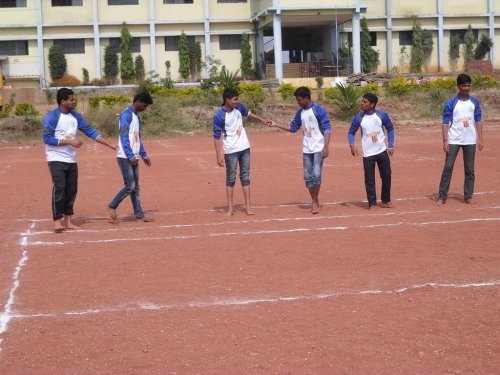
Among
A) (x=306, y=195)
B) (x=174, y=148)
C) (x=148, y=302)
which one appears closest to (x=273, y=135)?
(x=174, y=148)

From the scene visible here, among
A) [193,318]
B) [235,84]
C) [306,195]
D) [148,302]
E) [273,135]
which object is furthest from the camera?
[235,84]

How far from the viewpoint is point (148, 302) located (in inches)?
235

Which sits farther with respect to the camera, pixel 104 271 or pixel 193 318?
pixel 104 271

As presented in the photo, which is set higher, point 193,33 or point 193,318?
point 193,33

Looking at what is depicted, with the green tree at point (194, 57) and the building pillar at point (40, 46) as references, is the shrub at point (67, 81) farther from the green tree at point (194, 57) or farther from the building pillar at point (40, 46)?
the green tree at point (194, 57)

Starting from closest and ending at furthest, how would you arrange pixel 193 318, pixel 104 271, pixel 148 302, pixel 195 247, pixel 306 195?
1. pixel 193 318
2. pixel 148 302
3. pixel 104 271
4. pixel 195 247
5. pixel 306 195

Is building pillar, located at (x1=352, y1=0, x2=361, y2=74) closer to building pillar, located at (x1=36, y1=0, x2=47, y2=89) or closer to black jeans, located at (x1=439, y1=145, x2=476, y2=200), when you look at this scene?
building pillar, located at (x1=36, y1=0, x2=47, y2=89)

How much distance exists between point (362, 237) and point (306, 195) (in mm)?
3923

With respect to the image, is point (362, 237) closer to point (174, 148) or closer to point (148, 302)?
point (148, 302)

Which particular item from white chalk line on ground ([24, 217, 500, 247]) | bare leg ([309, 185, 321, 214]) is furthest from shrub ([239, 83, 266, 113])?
white chalk line on ground ([24, 217, 500, 247])

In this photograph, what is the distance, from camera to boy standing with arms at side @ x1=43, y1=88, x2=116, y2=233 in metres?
9.20

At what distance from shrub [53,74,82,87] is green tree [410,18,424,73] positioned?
20.7 meters

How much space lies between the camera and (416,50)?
Result: 148 feet

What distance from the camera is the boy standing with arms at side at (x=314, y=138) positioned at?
10.2 metres
